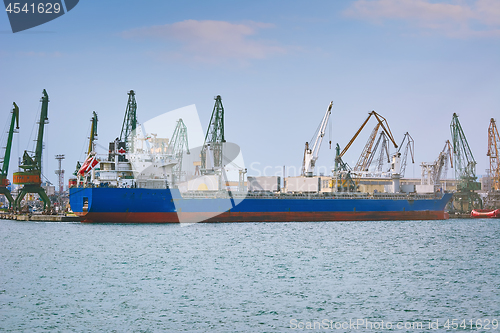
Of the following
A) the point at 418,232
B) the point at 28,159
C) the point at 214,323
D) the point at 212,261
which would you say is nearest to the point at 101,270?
the point at 212,261

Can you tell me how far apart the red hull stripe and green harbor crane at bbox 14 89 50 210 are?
19.8m

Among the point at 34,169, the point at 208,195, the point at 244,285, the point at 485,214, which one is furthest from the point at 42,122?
the point at 485,214

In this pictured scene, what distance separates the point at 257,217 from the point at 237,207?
2583 mm

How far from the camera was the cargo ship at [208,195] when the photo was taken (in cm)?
4606

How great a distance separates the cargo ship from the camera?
151 ft

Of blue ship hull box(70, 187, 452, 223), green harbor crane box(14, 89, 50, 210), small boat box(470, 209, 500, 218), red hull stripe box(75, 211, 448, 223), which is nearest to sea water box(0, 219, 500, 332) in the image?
blue ship hull box(70, 187, 452, 223)

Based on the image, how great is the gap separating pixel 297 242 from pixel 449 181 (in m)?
77.3

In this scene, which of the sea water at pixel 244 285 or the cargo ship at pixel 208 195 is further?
the cargo ship at pixel 208 195

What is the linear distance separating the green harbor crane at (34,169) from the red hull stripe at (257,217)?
779 inches

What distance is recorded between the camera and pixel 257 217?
52688 mm

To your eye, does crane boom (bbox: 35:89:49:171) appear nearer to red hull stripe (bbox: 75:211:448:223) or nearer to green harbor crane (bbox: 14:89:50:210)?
green harbor crane (bbox: 14:89:50:210)

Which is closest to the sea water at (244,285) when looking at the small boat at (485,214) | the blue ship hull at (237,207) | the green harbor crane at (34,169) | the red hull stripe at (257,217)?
the blue ship hull at (237,207)

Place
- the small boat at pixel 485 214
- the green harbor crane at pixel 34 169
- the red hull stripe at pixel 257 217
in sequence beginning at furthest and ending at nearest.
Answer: the small boat at pixel 485 214, the green harbor crane at pixel 34 169, the red hull stripe at pixel 257 217

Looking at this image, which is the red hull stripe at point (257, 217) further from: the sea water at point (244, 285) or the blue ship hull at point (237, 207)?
the sea water at point (244, 285)
